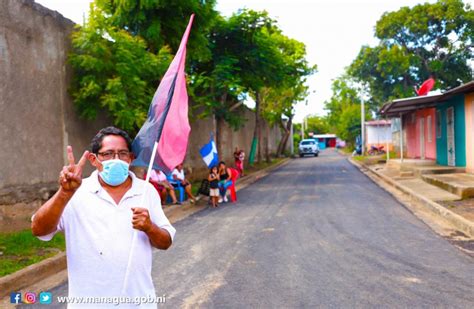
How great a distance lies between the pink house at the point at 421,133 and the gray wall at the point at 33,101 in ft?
55.2

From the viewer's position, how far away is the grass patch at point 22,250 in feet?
19.6

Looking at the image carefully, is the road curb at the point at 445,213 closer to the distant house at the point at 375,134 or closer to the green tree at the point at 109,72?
the green tree at the point at 109,72

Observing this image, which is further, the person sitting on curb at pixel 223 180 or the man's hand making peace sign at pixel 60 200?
the person sitting on curb at pixel 223 180

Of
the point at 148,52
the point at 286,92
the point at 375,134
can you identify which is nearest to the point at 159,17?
the point at 148,52

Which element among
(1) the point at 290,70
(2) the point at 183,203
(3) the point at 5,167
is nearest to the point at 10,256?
(3) the point at 5,167

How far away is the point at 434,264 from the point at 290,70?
1609 cm

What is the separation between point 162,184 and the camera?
40.7ft

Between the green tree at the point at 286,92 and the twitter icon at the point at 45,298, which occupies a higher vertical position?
the green tree at the point at 286,92

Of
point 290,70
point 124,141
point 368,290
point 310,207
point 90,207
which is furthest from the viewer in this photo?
point 290,70

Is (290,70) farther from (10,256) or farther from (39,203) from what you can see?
(10,256)

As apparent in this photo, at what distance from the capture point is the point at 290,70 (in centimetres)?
2112

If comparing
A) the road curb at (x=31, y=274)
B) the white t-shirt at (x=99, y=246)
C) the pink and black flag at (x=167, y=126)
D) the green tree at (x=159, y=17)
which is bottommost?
the road curb at (x=31, y=274)

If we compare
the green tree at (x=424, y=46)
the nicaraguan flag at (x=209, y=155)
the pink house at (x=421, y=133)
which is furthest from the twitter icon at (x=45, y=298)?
the green tree at (x=424, y=46)

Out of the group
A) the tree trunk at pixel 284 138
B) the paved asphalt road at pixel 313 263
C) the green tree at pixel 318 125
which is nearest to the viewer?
the paved asphalt road at pixel 313 263
